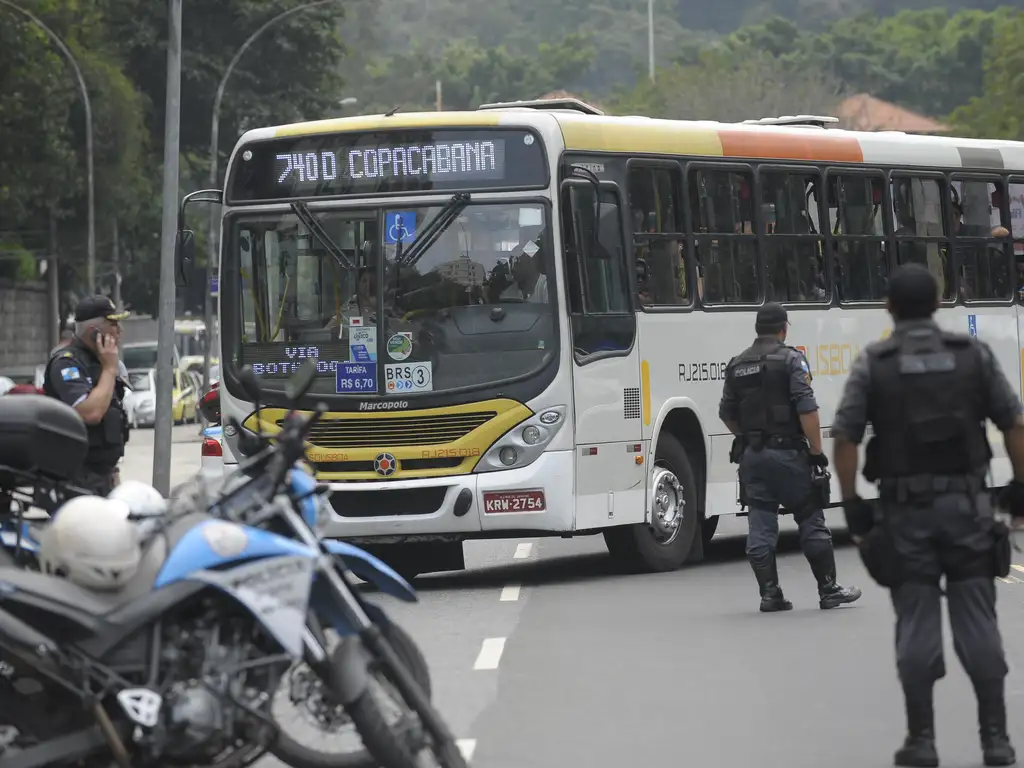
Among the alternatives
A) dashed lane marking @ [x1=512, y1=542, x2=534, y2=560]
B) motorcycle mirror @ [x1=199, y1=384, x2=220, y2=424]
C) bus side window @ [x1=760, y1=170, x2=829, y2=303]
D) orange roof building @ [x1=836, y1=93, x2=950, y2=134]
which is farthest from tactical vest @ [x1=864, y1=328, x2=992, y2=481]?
orange roof building @ [x1=836, y1=93, x2=950, y2=134]

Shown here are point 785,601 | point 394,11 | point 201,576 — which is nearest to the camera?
point 201,576

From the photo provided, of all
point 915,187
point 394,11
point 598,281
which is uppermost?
point 394,11

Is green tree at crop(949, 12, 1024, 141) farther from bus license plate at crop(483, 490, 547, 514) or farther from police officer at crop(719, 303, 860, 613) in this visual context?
police officer at crop(719, 303, 860, 613)

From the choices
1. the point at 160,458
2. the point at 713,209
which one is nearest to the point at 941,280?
the point at 713,209

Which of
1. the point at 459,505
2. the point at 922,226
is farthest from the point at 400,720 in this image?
the point at 922,226

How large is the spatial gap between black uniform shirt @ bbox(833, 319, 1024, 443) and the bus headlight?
6.53m

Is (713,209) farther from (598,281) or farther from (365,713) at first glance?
(365,713)

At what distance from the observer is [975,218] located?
1909 centimetres

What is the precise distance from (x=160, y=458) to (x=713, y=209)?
374 inches

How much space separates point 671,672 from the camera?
10094 mm

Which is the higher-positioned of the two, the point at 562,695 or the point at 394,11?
the point at 394,11

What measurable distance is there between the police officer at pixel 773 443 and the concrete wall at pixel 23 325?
155ft

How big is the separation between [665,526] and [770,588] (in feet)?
9.11

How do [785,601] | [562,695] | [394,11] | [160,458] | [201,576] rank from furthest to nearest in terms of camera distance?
[394,11], [160,458], [785,601], [562,695], [201,576]
